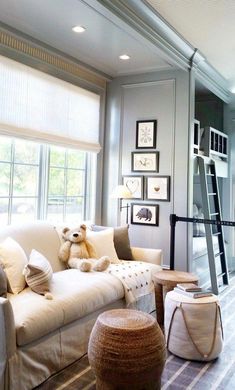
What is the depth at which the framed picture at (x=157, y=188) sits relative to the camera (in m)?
4.44

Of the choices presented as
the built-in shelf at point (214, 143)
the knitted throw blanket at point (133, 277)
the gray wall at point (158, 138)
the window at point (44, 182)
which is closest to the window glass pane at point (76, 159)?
the window at point (44, 182)

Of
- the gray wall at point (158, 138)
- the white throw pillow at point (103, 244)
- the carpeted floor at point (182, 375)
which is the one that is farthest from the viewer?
the gray wall at point (158, 138)

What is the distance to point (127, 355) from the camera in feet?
6.91

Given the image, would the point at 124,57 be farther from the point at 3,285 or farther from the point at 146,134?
the point at 3,285

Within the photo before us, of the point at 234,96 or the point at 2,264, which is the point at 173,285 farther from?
the point at 234,96

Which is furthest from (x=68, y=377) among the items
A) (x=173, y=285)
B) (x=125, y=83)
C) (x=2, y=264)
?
(x=125, y=83)

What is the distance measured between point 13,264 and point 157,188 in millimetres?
2251

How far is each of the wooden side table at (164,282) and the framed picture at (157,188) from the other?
3.99 ft

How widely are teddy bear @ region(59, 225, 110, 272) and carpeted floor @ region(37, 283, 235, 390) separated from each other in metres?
0.86

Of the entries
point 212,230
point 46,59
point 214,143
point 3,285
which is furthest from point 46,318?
point 214,143

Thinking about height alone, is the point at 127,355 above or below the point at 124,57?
below

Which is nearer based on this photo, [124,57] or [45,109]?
[45,109]

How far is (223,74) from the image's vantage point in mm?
4965

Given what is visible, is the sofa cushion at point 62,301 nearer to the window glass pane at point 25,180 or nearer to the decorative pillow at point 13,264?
the decorative pillow at point 13,264
